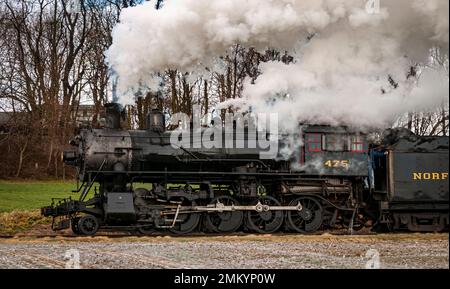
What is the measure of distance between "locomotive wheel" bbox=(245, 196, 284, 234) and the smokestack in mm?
4091

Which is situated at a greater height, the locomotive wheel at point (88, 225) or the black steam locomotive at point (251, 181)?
the black steam locomotive at point (251, 181)

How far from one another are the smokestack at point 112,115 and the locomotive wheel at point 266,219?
4.09m

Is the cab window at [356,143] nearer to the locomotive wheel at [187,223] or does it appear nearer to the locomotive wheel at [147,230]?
the locomotive wheel at [187,223]

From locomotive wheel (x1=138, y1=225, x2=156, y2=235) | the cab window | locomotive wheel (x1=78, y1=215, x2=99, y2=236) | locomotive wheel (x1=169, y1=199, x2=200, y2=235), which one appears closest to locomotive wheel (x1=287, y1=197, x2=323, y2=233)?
the cab window

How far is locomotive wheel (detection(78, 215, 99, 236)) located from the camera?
49.4 feet

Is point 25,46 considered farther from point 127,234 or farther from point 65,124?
point 127,234

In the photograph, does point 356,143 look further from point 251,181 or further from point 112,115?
point 112,115

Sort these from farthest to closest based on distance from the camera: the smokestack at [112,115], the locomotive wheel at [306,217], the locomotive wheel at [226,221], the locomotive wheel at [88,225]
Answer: the locomotive wheel at [306,217]
the locomotive wheel at [226,221]
the smokestack at [112,115]
the locomotive wheel at [88,225]

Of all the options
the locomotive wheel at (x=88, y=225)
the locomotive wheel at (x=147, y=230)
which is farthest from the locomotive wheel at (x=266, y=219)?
the locomotive wheel at (x=88, y=225)

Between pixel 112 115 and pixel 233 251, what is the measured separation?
5.70 metres

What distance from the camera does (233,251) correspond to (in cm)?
1184

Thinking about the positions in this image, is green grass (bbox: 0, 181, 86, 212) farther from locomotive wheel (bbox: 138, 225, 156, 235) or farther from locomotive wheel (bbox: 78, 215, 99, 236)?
locomotive wheel (bbox: 138, 225, 156, 235)

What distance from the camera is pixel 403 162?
15875 mm

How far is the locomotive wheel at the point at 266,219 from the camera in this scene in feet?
52.1
